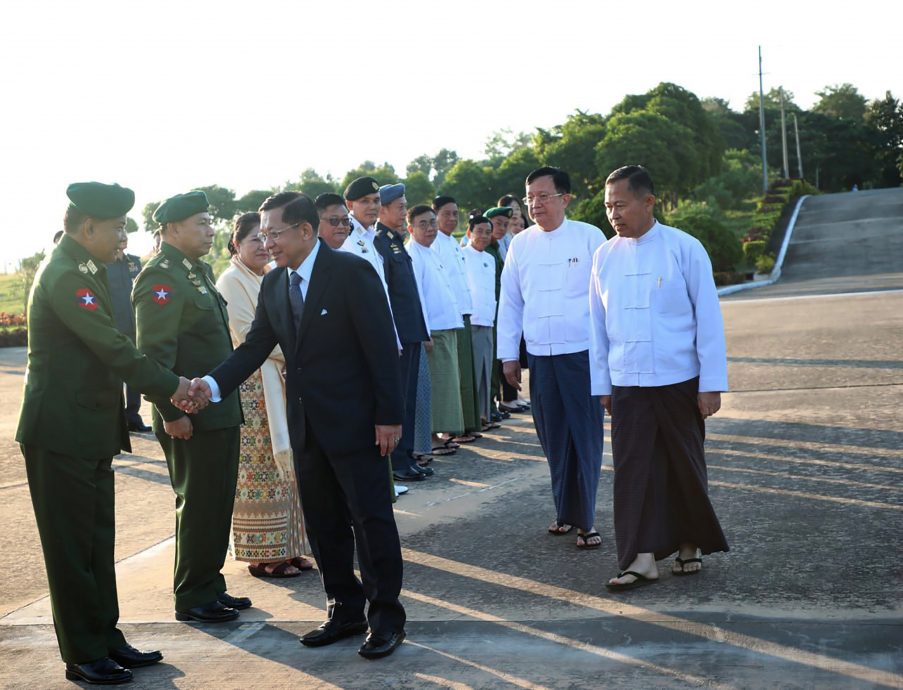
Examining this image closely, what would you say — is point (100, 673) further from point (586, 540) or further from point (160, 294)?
point (586, 540)

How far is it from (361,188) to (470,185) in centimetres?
5685

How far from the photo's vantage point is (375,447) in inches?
186

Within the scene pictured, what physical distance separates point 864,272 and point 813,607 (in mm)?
28033

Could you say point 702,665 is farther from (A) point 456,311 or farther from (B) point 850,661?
(A) point 456,311

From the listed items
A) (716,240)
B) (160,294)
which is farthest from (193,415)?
→ (716,240)

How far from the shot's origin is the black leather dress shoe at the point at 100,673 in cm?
448

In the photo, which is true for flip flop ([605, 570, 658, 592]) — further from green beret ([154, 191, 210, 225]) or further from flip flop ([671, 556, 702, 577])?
green beret ([154, 191, 210, 225])

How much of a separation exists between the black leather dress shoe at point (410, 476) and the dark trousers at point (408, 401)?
0.02 m

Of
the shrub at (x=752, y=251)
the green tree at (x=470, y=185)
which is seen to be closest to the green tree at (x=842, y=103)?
the green tree at (x=470, y=185)

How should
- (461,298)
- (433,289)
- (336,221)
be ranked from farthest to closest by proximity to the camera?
(461,298), (433,289), (336,221)

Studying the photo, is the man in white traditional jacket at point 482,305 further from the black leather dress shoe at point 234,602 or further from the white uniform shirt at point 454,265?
the black leather dress shoe at point 234,602

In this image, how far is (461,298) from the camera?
9.92 meters

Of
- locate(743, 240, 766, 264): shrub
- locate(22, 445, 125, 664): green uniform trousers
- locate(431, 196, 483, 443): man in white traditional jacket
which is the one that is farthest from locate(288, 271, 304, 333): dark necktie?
locate(743, 240, 766, 264): shrub

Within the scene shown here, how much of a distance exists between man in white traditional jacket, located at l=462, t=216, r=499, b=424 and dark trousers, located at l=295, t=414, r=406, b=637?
5341 millimetres
